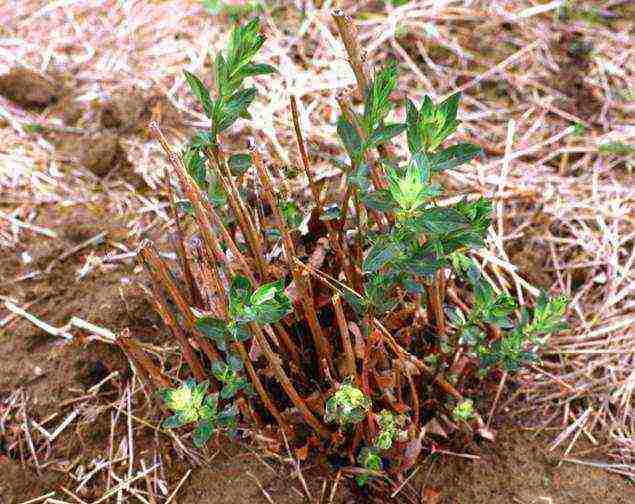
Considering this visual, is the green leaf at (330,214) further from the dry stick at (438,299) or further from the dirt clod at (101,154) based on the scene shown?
the dirt clod at (101,154)

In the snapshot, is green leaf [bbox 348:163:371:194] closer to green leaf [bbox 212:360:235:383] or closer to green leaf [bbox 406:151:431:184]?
green leaf [bbox 406:151:431:184]

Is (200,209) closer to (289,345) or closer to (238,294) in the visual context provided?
(238,294)

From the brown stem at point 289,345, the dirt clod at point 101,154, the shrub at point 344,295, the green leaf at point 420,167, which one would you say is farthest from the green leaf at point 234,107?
the dirt clod at point 101,154

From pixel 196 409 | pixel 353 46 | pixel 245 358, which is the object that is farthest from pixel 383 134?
A: pixel 196 409

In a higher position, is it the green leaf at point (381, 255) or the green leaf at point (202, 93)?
the green leaf at point (202, 93)

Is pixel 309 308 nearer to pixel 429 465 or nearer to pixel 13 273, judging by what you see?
pixel 429 465

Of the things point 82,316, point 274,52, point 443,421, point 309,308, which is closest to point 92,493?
point 82,316

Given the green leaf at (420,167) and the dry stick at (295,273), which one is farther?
the dry stick at (295,273)
